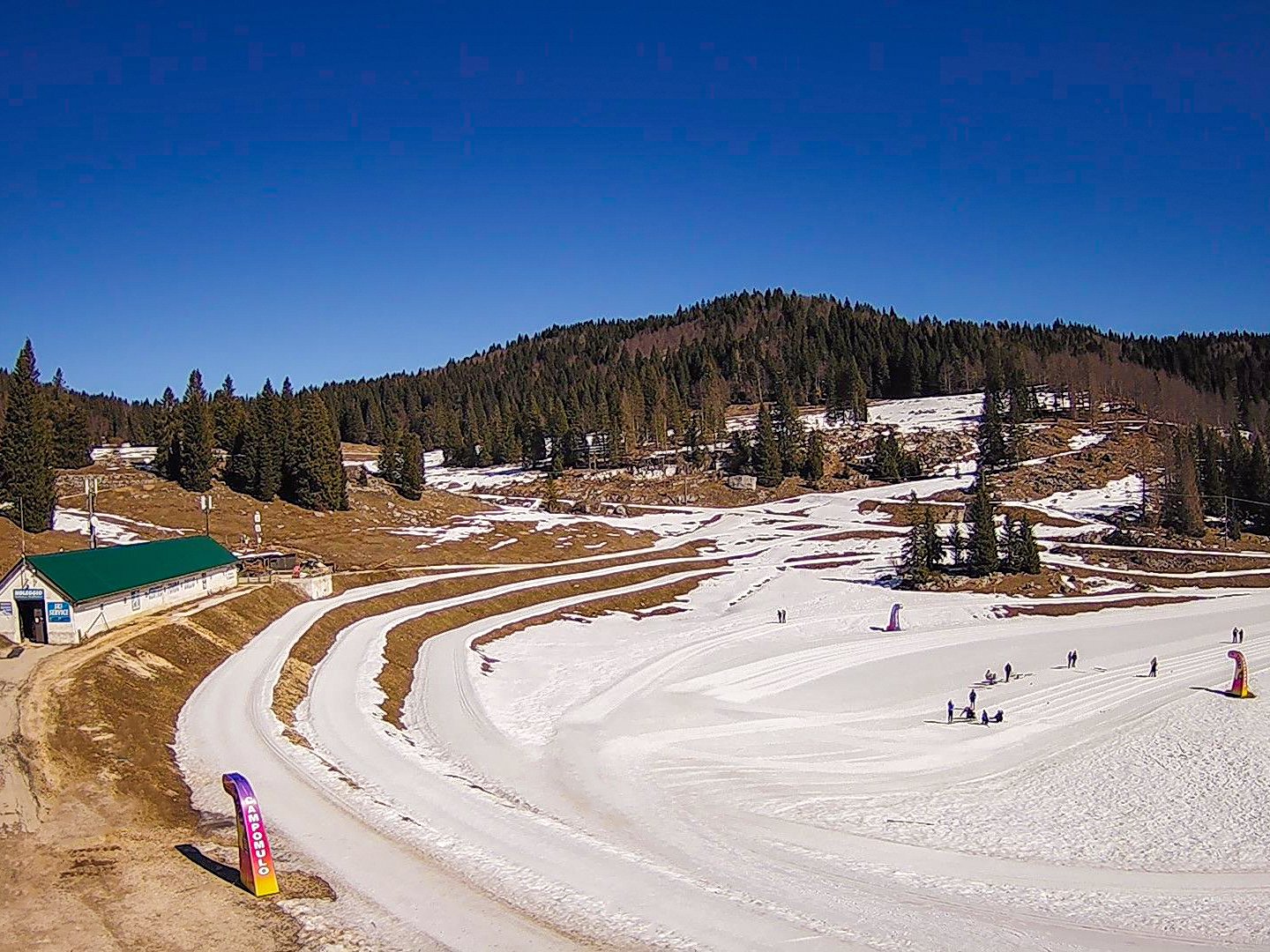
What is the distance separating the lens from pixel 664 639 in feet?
150

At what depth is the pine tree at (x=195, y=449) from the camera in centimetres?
7769

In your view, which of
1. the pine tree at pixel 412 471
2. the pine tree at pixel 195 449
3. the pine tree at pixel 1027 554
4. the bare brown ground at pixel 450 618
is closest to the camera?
the bare brown ground at pixel 450 618

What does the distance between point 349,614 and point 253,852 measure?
31721 millimetres

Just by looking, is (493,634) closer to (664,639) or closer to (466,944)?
(664,639)

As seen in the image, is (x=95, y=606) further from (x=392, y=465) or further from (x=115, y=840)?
(x=392, y=465)

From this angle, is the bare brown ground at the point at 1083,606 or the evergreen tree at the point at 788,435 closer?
the bare brown ground at the point at 1083,606

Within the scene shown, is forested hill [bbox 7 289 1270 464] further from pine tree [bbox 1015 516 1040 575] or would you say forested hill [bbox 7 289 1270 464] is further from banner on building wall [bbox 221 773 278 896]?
banner on building wall [bbox 221 773 278 896]

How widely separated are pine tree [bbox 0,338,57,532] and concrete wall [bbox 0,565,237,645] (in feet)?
91.1

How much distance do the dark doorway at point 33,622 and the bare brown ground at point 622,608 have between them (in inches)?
720

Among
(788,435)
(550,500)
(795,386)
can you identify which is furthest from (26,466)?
(795,386)

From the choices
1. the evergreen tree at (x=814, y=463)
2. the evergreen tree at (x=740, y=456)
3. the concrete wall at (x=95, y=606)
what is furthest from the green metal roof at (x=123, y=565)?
the evergreen tree at (x=740, y=456)

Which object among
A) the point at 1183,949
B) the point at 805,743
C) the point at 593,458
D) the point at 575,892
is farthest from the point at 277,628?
the point at 593,458

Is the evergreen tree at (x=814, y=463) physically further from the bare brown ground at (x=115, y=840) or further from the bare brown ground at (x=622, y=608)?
the bare brown ground at (x=115, y=840)

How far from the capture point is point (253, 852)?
548 inches
